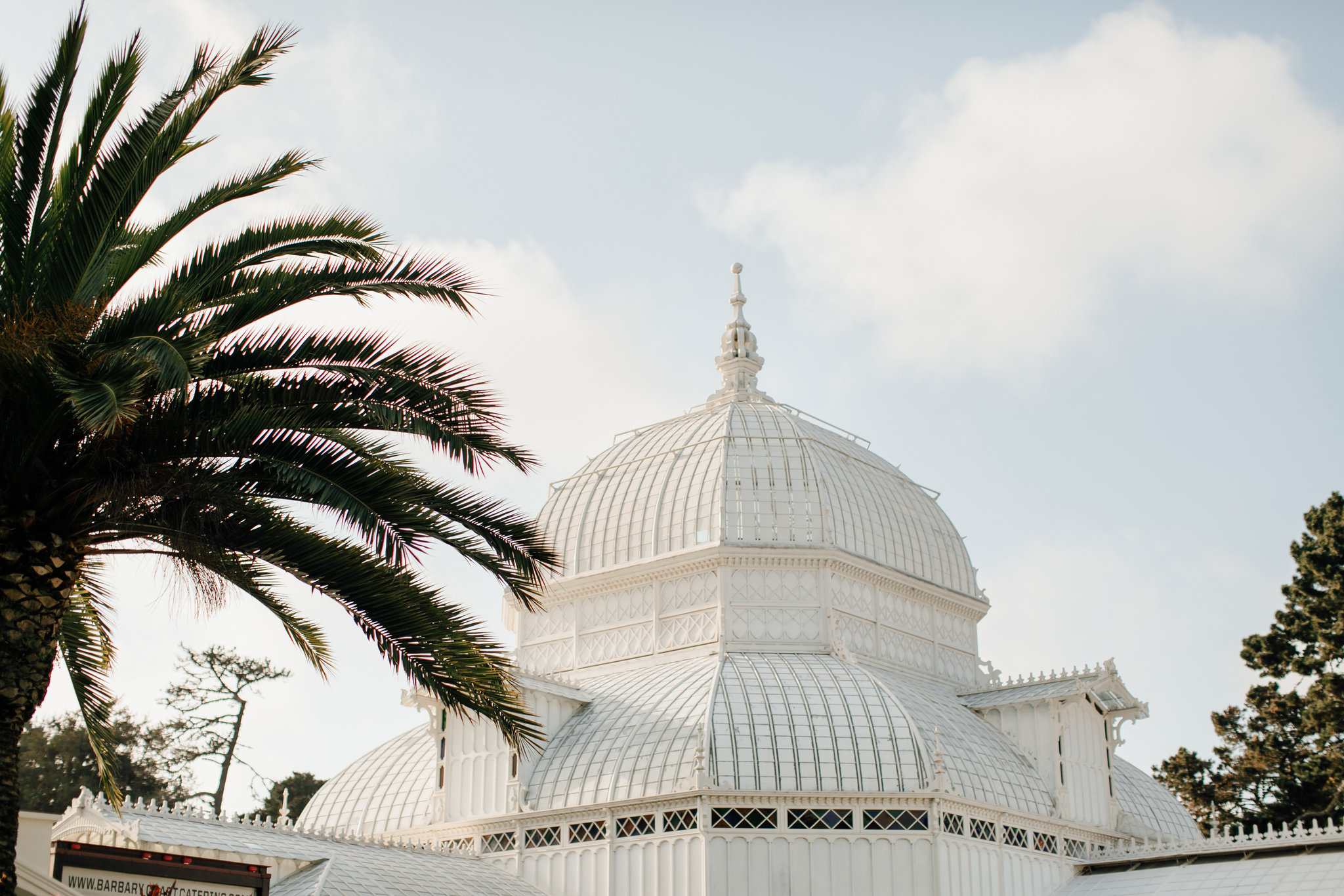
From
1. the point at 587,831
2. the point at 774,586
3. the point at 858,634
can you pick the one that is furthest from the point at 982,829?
the point at 587,831

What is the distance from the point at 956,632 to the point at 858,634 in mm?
4905

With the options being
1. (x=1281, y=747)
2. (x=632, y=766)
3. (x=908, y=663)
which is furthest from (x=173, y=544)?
(x=1281, y=747)

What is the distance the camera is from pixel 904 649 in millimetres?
37375

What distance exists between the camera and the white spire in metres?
42.5

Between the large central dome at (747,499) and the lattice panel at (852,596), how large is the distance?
0.78 metres

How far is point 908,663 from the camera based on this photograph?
37250 mm

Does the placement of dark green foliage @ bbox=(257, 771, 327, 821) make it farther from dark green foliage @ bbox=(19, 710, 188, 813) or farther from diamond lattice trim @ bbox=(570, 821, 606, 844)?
diamond lattice trim @ bbox=(570, 821, 606, 844)

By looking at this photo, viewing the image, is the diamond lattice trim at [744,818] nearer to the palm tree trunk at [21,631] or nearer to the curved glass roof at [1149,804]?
the curved glass roof at [1149,804]

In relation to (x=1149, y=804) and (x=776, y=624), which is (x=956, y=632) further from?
(x=776, y=624)

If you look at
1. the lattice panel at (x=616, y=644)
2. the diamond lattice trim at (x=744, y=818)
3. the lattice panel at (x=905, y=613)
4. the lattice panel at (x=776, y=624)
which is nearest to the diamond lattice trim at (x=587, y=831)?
the diamond lattice trim at (x=744, y=818)

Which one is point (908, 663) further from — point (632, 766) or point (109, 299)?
point (109, 299)

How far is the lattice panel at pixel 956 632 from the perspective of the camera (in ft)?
128

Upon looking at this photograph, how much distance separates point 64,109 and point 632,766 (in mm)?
19391

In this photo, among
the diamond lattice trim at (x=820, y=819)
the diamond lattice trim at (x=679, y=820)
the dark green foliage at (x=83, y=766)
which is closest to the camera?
the diamond lattice trim at (x=820, y=819)
